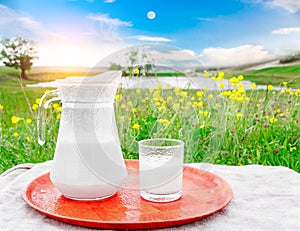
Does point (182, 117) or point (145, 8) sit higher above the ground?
point (145, 8)

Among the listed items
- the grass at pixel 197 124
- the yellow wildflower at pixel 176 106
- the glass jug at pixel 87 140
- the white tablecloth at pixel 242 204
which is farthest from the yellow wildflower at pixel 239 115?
the glass jug at pixel 87 140

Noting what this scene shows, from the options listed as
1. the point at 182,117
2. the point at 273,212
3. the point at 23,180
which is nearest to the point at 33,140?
the point at 23,180

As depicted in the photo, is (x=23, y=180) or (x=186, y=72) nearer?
(x=186, y=72)

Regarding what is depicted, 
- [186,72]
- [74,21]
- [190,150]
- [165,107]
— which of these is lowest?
[190,150]

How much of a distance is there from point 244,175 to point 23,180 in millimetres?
698

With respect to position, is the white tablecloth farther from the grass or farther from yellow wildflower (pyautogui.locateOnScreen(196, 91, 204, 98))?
yellow wildflower (pyautogui.locateOnScreen(196, 91, 204, 98))

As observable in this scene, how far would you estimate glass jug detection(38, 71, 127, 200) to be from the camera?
2.83 feet

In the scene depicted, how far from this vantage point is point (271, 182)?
1.11m

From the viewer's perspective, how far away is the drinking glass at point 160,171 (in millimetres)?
881

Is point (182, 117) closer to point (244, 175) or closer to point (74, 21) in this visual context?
point (244, 175)

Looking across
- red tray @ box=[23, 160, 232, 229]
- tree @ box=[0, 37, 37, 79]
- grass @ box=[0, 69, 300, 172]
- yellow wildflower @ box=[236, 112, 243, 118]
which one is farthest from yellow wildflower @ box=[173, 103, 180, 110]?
tree @ box=[0, 37, 37, 79]

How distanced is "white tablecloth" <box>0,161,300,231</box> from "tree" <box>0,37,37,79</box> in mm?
2172

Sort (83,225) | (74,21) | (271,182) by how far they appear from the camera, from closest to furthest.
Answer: (83,225), (271,182), (74,21)

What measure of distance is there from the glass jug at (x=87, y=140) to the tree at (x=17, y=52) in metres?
2.53
